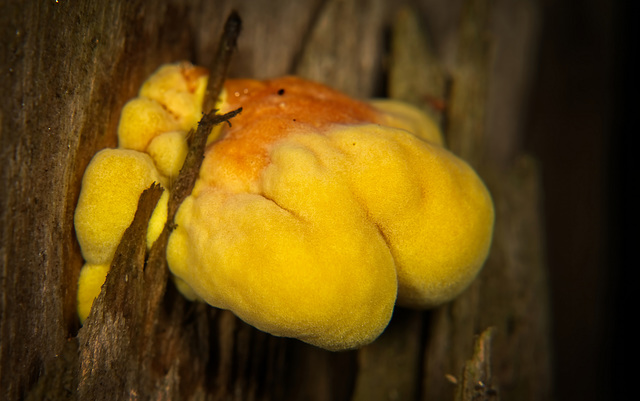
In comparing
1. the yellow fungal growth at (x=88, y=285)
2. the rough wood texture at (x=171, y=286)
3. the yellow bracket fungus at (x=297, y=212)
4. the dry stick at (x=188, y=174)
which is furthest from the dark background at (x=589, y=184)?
the yellow fungal growth at (x=88, y=285)

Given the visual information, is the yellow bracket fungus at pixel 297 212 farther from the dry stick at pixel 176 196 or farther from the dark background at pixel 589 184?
the dark background at pixel 589 184

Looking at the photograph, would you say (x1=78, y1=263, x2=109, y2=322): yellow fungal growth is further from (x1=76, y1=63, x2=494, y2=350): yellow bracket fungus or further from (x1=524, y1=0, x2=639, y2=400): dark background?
(x1=524, y1=0, x2=639, y2=400): dark background

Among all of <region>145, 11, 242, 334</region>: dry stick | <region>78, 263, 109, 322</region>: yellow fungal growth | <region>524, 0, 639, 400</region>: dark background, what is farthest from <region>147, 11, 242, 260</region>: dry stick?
<region>524, 0, 639, 400</region>: dark background

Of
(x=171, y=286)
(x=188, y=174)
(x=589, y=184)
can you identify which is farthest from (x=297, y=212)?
(x=589, y=184)

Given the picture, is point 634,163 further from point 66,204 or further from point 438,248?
point 66,204

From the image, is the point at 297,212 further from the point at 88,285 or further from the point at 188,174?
the point at 88,285
